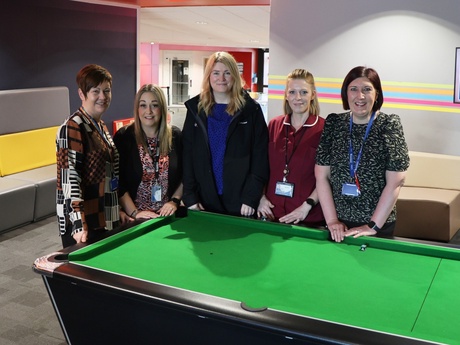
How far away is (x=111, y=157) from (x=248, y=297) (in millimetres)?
1502

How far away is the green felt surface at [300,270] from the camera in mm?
1994

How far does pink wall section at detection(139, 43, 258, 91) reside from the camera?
17.7 metres

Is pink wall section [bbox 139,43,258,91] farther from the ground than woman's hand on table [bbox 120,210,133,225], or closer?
farther from the ground

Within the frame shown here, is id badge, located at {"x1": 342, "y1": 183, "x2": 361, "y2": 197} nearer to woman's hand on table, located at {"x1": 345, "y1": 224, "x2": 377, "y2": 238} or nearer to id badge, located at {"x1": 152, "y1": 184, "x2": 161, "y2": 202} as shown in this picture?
woman's hand on table, located at {"x1": 345, "y1": 224, "x2": 377, "y2": 238}

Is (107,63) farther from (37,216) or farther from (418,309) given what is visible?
(418,309)

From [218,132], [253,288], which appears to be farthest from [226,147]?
[253,288]

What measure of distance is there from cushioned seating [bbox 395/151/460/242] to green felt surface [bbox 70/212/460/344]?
297 cm

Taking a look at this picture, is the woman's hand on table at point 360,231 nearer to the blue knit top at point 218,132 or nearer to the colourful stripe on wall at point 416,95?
the blue knit top at point 218,132

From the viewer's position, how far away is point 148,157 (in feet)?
10.9

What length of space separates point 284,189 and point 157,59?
16248 mm

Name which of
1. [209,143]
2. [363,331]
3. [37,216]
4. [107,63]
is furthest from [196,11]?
[363,331]

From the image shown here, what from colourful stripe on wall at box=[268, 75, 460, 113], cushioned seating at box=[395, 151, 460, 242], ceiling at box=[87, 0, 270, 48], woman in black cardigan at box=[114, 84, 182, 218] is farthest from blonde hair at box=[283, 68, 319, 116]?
ceiling at box=[87, 0, 270, 48]

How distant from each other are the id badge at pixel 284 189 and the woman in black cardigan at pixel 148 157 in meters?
0.65

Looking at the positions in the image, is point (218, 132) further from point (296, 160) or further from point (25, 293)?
point (25, 293)
